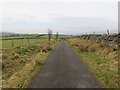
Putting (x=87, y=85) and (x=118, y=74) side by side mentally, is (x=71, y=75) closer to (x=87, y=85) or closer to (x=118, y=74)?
(x=87, y=85)

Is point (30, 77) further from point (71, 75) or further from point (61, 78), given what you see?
point (71, 75)

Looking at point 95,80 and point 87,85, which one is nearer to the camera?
point 87,85

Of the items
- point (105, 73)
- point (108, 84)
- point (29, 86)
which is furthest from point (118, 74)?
point (29, 86)

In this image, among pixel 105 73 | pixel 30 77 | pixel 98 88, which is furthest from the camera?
pixel 105 73

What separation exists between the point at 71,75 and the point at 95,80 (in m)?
1.57

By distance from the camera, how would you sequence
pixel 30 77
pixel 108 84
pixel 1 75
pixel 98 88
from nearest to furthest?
pixel 98 88, pixel 108 84, pixel 30 77, pixel 1 75

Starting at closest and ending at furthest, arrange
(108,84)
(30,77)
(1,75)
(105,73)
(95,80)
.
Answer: (108,84)
(95,80)
(30,77)
(105,73)
(1,75)

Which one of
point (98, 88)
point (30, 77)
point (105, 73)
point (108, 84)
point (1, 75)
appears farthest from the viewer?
point (1, 75)

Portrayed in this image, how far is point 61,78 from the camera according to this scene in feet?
23.2

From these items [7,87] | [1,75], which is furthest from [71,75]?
[1,75]

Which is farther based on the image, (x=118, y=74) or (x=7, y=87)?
(x=118, y=74)

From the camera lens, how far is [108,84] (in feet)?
20.6

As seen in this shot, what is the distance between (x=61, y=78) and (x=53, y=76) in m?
0.65

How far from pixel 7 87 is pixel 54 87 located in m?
2.61
